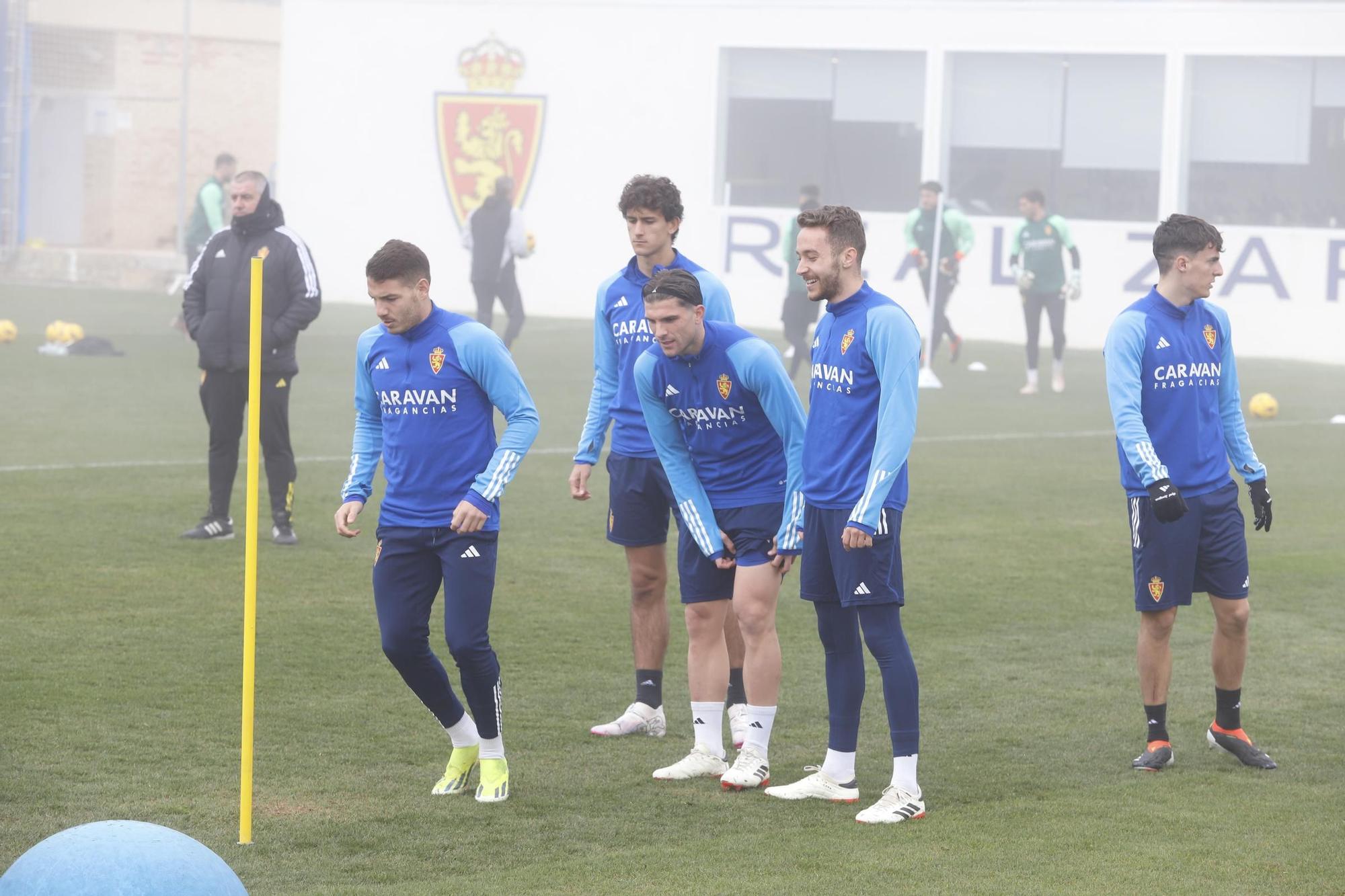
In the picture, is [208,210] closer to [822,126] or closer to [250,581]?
[822,126]

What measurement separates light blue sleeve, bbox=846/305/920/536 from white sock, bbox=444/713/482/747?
1.46m

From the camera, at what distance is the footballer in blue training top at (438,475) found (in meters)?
5.77

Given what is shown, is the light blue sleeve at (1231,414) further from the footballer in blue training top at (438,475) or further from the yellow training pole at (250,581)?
the yellow training pole at (250,581)

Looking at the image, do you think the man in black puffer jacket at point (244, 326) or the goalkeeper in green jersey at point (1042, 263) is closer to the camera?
the man in black puffer jacket at point (244, 326)

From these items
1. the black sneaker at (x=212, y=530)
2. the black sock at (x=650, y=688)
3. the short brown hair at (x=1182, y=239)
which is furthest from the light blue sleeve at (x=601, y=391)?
the black sneaker at (x=212, y=530)

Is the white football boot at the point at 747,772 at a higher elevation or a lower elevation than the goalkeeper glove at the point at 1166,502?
lower

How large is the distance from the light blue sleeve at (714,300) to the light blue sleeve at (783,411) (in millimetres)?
591

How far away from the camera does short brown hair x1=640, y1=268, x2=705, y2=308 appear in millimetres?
5805

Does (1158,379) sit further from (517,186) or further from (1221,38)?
(517,186)

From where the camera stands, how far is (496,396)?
5.83 metres

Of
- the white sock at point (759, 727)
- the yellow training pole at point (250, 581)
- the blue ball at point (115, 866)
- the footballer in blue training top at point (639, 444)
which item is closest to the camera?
the blue ball at point (115, 866)

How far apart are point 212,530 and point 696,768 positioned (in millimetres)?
5020

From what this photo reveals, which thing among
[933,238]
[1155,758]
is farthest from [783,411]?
[933,238]

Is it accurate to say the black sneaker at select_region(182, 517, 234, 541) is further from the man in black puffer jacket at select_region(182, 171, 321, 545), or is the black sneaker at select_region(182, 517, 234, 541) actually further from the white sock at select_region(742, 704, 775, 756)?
the white sock at select_region(742, 704, 775, 756)
